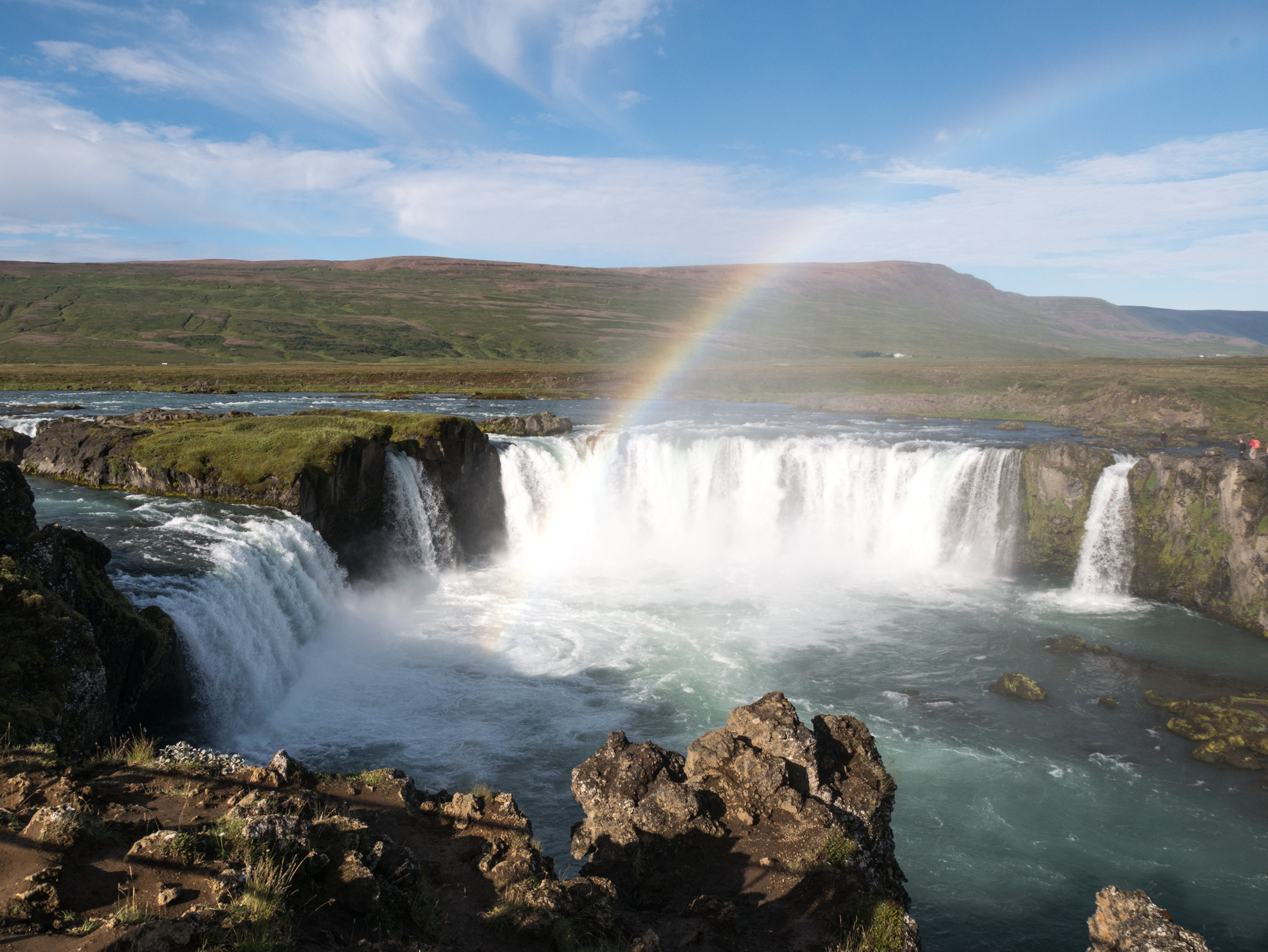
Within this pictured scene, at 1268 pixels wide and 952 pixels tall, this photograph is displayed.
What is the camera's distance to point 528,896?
7707mm

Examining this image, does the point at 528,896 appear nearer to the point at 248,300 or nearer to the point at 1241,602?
the point at 1241,602

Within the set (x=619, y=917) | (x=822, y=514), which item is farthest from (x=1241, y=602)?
(x=619, y=917)

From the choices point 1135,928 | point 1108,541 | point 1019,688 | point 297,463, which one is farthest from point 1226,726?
point 297,463

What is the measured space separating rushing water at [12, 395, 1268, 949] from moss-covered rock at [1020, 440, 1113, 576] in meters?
0.63

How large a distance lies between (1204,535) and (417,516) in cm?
3306

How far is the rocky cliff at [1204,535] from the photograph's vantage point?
91.4ft

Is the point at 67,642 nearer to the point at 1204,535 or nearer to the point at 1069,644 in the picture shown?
the point at 1069,644

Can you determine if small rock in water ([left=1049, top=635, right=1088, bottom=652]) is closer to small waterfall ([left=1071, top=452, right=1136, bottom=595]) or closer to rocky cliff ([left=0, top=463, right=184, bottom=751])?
small waterfall ([left=1071, top=452, right=1136, bottom=595])

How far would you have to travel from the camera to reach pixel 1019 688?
2156 cm

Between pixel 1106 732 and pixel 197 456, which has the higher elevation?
pixel 197 456

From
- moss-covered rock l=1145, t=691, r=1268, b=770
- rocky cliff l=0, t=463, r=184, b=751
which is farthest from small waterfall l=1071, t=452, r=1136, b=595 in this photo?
rocky cliff l=0, t=463, r=184, b=751

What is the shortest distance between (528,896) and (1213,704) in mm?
21785

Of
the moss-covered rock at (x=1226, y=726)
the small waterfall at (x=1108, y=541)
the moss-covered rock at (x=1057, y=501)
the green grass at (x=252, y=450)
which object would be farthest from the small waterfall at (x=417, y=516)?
the small waterfall at (x=1108, y=541)

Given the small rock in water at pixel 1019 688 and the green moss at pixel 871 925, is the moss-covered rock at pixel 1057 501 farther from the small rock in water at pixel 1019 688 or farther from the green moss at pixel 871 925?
the green moss at pixel 871 925
